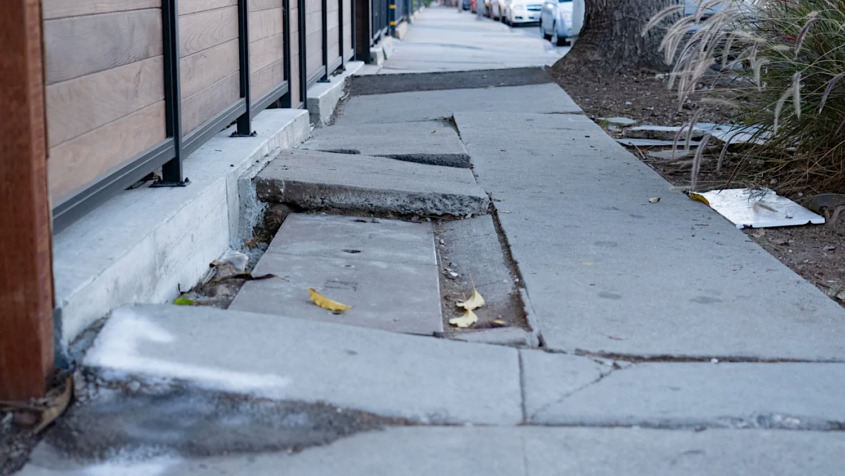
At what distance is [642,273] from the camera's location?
3689mm

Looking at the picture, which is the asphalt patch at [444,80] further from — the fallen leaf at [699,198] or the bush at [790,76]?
the fallen leaf at [699,198]

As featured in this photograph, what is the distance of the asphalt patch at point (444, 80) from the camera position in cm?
1000

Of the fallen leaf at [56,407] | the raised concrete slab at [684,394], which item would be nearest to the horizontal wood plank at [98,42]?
the fallen leaf at [56,407]

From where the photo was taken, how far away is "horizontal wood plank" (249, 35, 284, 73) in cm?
551

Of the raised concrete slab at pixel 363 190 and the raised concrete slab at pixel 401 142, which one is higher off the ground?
the raised concrete slab at pixel 401 142

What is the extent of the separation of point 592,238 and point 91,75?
2.33 m

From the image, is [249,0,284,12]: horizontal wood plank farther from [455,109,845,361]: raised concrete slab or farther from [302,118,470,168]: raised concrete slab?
[455,109,845,361]: raised concrete slab

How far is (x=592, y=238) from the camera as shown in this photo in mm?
4191

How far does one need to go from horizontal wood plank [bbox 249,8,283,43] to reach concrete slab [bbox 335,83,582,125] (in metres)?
1.75

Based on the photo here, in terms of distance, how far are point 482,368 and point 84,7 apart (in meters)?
1.73

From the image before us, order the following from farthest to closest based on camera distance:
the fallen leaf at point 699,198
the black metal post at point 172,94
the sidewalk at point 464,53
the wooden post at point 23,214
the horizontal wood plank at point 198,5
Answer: the sidewalk at point 464,53, the fallen leaf at point 699,198, the horizontal wood plank at point 198,5, the black metal post at point 172,94, the wooden post at point 23,214

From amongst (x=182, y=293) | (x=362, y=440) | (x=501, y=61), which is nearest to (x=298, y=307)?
(x=182, y=293)

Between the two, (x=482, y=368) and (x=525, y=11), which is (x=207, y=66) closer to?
(x=482, y=368)

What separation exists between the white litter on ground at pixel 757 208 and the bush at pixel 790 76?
0.65 feet
